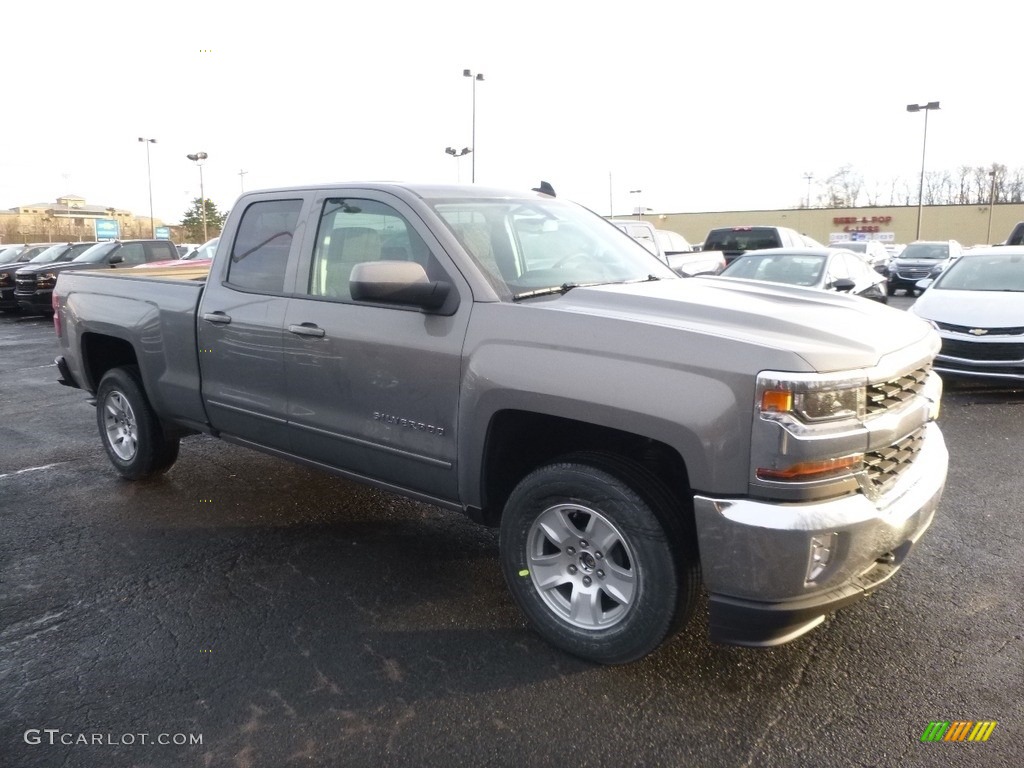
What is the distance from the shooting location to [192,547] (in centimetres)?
452

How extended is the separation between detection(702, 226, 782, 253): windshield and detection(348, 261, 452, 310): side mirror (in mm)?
16324

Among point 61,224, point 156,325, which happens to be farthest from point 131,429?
point 61,224

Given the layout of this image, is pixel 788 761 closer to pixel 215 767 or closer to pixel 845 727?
pixel 845 727

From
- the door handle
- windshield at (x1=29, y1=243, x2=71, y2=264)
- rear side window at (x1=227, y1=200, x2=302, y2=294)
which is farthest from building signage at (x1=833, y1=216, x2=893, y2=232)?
the door handle

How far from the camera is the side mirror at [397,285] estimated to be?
3.36m

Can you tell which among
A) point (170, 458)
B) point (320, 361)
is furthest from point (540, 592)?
point (170, 458)

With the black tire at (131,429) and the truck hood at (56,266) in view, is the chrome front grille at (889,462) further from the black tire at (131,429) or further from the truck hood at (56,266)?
the truck hood at (56,266)

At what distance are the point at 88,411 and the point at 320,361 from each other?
17.7 ft

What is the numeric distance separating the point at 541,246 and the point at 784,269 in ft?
24.9

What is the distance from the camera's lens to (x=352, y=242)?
4.12m

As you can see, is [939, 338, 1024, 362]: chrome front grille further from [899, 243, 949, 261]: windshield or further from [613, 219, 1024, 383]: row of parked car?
[899, 243, 949, 261]: windshield

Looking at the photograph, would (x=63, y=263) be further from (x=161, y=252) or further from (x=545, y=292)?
(x=545, y=292)

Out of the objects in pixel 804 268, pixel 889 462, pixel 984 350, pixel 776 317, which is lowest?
pixel 984 350

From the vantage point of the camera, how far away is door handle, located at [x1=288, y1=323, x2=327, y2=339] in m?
4.04
